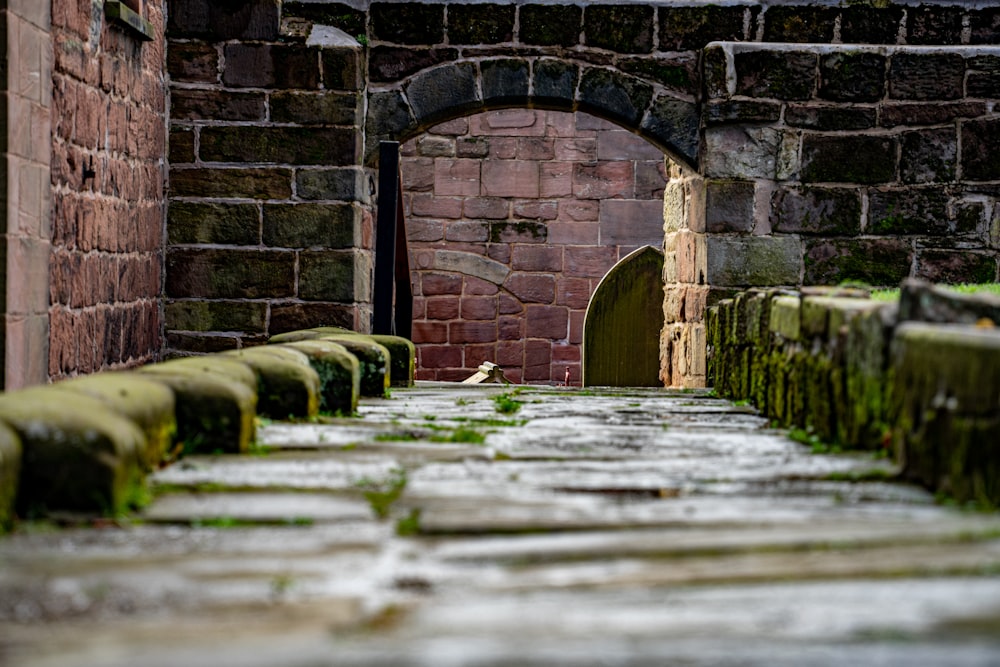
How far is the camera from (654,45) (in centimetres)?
723

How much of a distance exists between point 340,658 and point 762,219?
6073mm

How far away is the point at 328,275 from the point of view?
7.19 metres

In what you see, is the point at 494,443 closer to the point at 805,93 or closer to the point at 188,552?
the point at 188,552

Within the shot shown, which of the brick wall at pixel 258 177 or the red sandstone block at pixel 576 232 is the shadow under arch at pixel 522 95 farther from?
the red sandstone block at pixel 576 232

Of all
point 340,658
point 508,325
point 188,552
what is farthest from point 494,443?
point 508,325

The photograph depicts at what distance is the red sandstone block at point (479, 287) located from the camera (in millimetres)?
11602

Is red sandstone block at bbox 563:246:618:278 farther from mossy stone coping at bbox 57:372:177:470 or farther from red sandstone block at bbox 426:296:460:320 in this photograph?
mossy stone coping at bbox 57:372:177:470

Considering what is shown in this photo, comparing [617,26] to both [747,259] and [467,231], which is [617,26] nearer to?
[747,259]

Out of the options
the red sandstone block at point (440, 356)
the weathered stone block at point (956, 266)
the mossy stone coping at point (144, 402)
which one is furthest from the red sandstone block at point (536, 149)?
the mossy stone coping at point (144, 402)

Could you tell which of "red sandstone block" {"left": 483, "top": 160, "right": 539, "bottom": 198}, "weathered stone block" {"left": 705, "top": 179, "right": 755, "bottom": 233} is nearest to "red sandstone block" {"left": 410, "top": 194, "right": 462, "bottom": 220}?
"red sandstone block" {"left": 483, "top": 160, "right": 539, "bottom": 198}

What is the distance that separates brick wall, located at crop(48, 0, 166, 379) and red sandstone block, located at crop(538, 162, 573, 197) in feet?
16.3

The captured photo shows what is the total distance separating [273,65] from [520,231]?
4764 millimetres

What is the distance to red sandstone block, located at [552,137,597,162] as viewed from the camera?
11.6 metres

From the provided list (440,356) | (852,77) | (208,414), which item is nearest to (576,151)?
(440,356)
